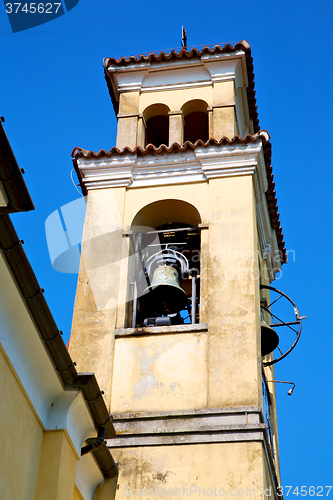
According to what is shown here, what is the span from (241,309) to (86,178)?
10.6ft

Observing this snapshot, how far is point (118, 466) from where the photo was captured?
339 inches

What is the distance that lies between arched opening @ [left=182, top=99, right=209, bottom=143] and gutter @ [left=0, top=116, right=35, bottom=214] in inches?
286

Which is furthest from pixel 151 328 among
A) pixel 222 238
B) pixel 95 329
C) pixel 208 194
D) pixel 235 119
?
pixel 235 119

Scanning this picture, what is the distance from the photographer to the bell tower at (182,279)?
8609 millimetres

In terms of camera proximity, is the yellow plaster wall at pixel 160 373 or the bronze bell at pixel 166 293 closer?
the yellow plaster wall at pixel 160 373

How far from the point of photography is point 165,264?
10.5 meters

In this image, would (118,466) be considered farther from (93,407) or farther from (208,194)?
(208,194)

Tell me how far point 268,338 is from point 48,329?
14.3ft

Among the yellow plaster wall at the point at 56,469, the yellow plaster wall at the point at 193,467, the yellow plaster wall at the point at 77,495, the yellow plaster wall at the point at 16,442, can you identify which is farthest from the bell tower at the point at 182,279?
the yellow plaster wall at the point at 16,442

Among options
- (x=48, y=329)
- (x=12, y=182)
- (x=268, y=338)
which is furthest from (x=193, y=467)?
(x=12, y=182)

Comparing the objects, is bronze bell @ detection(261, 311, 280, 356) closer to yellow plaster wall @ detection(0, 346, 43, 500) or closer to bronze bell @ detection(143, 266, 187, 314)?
bronze bell @ detection(143, 266, 187, 314)

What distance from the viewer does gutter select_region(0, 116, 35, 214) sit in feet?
17.8

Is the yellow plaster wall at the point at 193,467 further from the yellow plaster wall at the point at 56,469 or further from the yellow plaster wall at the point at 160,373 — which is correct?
the yellow plaster wall at the point at 56,469

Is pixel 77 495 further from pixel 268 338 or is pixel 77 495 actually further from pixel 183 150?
pixel 183 150
